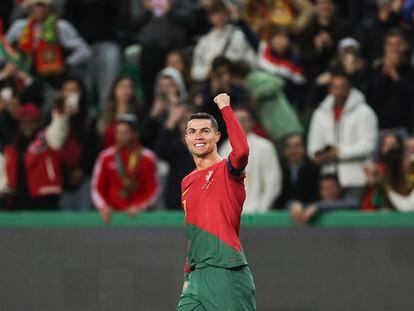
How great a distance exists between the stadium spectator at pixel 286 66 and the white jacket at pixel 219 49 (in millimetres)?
158

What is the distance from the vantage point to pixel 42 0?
47.8 ft

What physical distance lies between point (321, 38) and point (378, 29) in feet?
2.16

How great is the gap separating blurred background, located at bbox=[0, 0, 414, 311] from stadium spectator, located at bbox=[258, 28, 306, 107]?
2cm

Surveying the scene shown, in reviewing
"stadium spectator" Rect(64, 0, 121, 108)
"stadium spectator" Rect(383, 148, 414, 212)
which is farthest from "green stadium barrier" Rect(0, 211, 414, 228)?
"stadium spectator" Rect(64, 0, 121, 108)

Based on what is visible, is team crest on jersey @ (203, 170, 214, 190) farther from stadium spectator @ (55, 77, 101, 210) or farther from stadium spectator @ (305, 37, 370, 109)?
stadium spectator @ (55, 77, 101, 210)

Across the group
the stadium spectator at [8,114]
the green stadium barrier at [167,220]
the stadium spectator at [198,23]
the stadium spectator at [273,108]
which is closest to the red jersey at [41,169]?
the green stadium barrier at [167,220]

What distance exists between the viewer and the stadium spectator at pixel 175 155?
12.2m

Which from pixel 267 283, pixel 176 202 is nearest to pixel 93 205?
pixel 176 202

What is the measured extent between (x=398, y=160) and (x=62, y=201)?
12.8ft

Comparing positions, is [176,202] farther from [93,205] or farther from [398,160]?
[398,160]

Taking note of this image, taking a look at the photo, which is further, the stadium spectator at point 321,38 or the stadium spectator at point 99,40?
the stadium spectator at point 99,40

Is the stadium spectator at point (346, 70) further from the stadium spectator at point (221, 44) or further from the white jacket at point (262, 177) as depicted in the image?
the white jacket at point (262, 177)

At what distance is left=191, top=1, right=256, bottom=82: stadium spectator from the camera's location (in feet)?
44.8

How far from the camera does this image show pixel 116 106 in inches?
532
